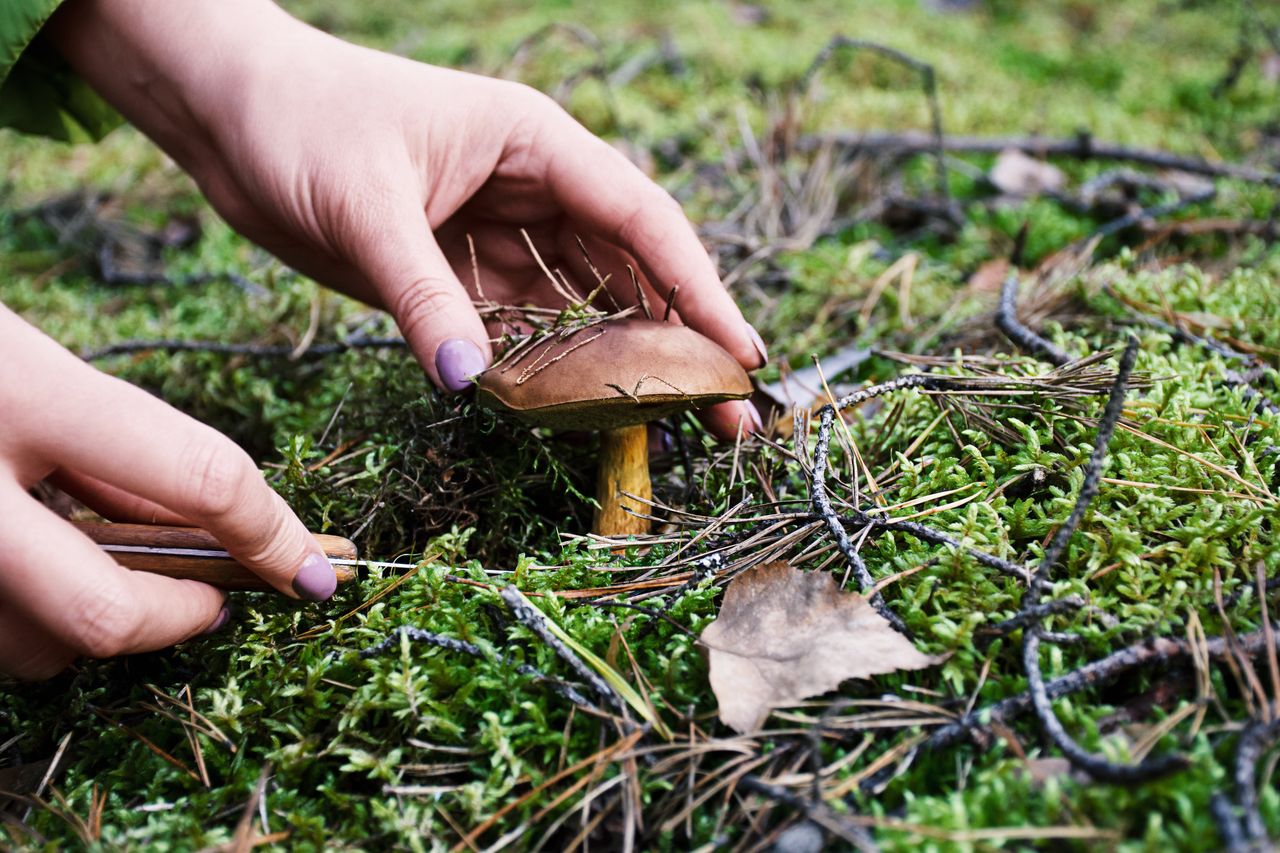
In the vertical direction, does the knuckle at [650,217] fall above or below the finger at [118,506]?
above

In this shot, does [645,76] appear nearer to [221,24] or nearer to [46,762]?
[221,24]

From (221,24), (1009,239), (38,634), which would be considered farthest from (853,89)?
(38,634)

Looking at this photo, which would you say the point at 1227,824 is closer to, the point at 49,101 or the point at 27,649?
the point at 27,649

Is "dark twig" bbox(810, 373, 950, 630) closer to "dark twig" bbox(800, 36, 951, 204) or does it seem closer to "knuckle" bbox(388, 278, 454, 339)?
"knuckle" bbox(388, 278, 454, 339)

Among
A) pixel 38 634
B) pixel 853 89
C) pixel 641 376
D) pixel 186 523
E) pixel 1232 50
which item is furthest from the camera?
pixel 1232 50

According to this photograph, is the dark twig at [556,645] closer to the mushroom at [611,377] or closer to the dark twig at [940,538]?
the mushroom at [611,377]

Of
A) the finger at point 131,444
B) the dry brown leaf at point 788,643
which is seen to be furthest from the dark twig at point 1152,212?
the finger at point 131,444
